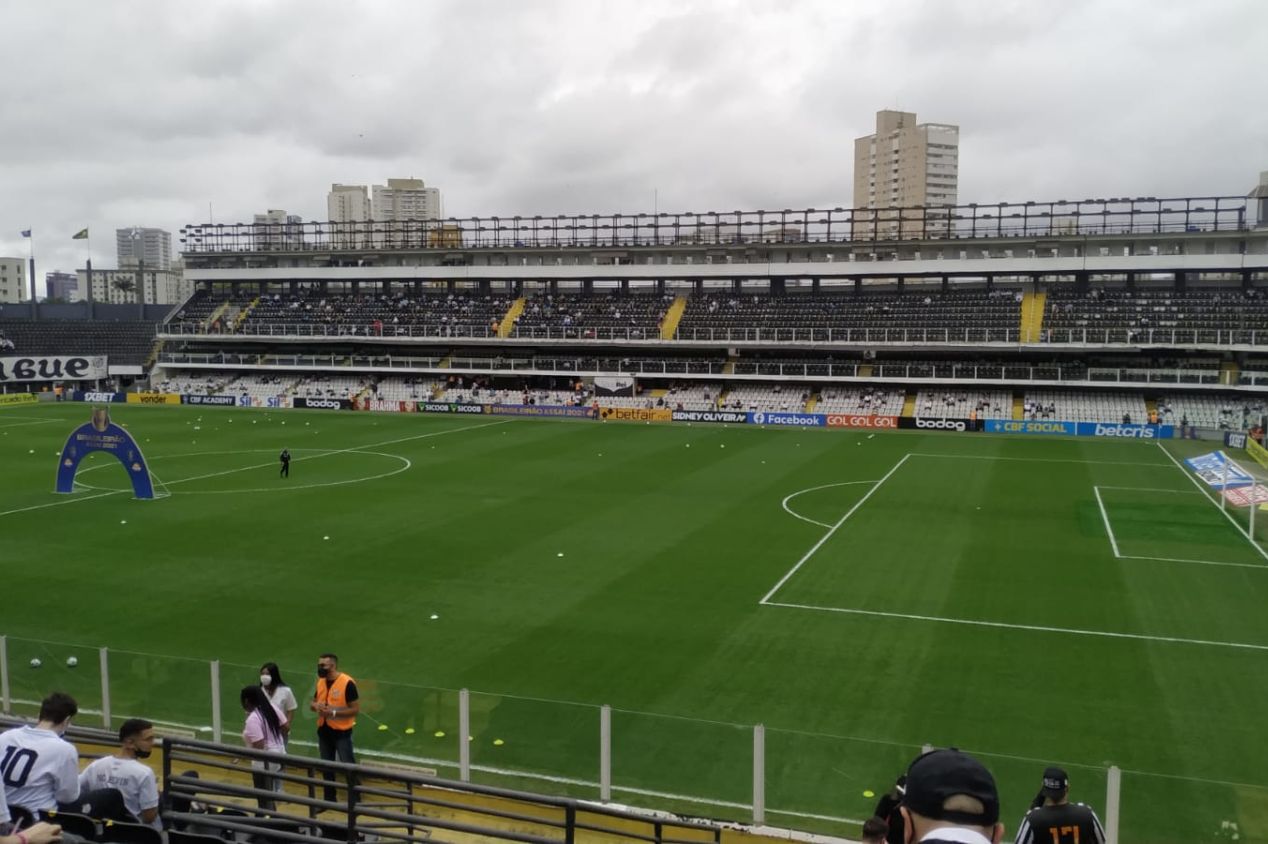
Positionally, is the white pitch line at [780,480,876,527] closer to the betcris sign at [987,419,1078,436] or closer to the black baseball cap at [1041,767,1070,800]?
the betcris sign at [987,419,1078,436]

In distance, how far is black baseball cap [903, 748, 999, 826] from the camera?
3348 mm

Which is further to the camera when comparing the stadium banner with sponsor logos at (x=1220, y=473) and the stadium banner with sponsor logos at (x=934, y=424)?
the stadium banner with sponsor logos at (x=934, y=424)

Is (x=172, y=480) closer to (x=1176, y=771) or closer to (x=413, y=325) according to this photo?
(x=1176, y=771)

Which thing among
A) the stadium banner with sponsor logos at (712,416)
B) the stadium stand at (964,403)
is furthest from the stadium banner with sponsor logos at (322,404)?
the stadium stand at (964,403)

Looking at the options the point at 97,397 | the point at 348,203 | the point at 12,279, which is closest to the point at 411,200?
the point at 348,203

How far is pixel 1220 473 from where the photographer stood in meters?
33.9

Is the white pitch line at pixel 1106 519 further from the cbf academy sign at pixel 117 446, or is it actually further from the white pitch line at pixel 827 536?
the cbf academy sign at pixel 117 446

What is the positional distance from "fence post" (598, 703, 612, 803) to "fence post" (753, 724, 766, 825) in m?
1.66

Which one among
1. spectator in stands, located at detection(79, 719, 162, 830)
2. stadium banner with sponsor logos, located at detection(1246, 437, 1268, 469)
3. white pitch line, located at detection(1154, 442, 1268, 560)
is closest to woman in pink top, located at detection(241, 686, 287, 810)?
spectator in stands, located at detection(79, 719, 162, 830)

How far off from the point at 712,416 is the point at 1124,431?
22524 millimetres

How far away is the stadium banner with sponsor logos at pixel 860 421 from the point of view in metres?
57.6

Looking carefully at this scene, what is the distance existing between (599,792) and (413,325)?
65391 mm

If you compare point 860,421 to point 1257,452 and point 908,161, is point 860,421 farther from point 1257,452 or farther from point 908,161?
point 908,161

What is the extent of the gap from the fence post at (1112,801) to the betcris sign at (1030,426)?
4823cm
